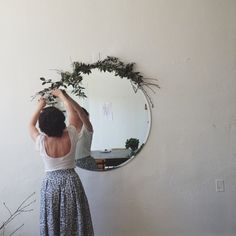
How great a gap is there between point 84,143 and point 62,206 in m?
0.62

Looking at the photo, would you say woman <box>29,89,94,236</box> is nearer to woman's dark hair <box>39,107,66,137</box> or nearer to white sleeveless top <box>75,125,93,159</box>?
woman's dark hair <box>39,107,66,137</box>

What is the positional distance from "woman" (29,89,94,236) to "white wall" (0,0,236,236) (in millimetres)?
493

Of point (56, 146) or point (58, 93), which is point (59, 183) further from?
point (58, 93)

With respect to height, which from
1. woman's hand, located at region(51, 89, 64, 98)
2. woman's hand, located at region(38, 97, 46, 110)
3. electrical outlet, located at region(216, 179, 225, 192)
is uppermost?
woman's hand, located at region(51, 89, 64, 98)

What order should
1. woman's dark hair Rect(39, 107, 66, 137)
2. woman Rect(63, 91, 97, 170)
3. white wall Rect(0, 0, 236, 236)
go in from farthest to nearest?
1. white wall Rect(0, 0, 236, 236)
2. woman Rect(63, 91, 97, 170)
3. woman's dark hair Rect(39, 107, 66, 137)

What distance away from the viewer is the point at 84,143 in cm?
286

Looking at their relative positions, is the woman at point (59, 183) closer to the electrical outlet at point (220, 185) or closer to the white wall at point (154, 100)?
the white wall at point (154, 100)

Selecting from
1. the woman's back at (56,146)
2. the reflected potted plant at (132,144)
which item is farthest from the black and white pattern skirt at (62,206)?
the reflected potted plant at (132,144)

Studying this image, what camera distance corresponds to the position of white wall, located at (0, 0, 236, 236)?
290 centimetres

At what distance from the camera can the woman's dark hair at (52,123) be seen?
2383 millimetres

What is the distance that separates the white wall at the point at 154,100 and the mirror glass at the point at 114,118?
0.31 feet

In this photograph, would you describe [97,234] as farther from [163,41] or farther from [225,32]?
[225,32]

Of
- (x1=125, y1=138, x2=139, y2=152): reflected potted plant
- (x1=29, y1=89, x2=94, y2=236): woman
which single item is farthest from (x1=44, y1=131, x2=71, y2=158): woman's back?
(x1=125, y1=138, x2=139, y2=152): reflected potted plant

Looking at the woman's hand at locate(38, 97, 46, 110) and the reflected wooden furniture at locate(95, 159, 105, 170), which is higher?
the woman's hand at locate(38, 97, 46, 110)
